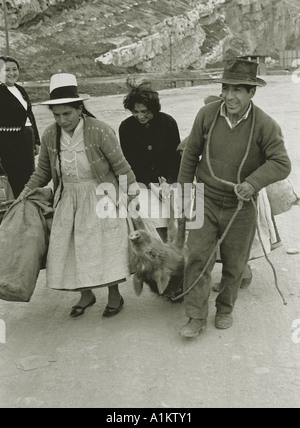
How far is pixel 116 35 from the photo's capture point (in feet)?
168

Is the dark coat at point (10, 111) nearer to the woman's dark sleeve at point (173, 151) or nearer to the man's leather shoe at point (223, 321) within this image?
the woman's dark sleeve at point (173, 151)

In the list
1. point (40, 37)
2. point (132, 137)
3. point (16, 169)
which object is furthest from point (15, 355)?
point (40, 37)

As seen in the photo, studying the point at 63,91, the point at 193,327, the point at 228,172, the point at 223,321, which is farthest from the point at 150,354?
the point at 63,91

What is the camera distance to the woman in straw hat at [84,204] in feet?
15.0

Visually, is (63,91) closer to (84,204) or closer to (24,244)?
(84,204)

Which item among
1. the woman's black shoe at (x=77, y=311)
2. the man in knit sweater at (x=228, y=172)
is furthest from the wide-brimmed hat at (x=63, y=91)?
the woman's black shoe at (x=77, y=311)

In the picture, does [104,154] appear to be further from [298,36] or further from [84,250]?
[298,36]

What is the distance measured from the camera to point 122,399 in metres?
3.68

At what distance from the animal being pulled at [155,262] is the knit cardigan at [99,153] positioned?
1.60 feet

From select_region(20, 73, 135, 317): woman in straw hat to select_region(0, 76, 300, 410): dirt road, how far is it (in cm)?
45


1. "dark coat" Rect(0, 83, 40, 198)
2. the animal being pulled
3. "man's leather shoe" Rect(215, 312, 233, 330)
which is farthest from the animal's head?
"dark coat" Rect(0, 83, 40, 198)

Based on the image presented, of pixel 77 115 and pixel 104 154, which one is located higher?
pixel 77 115
